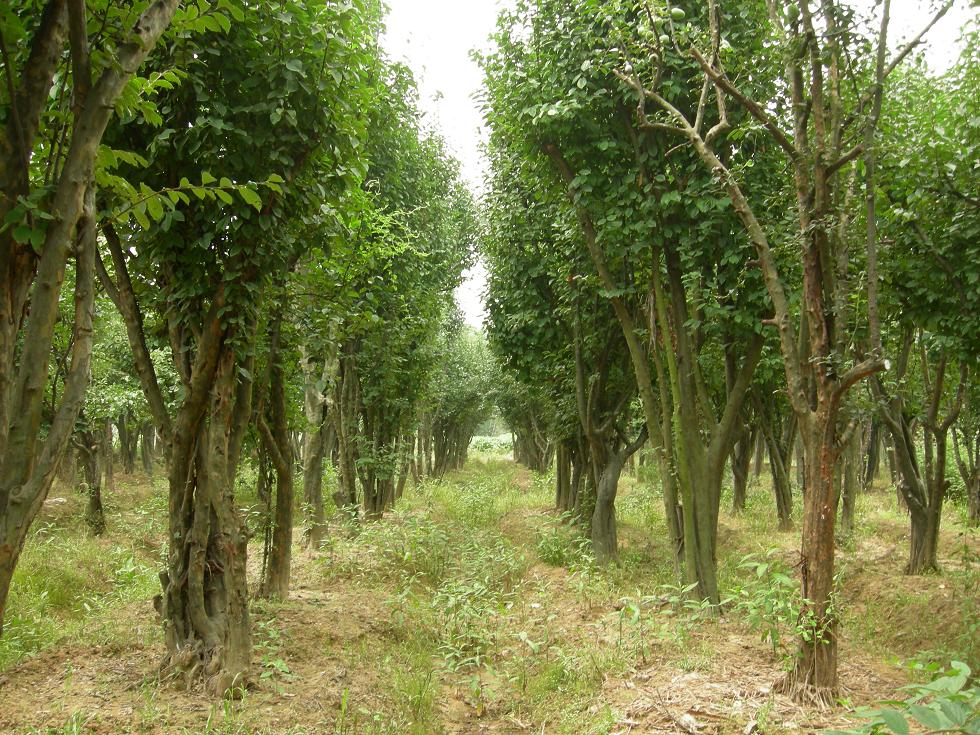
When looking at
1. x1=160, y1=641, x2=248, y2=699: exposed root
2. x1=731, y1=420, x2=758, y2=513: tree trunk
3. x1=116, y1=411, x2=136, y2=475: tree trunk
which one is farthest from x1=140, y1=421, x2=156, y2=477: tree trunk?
x1=160, y1=641, x2=248, y2=699: exposed root

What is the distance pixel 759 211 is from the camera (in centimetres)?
765

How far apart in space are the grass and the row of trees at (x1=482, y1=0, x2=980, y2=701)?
99 centimetres

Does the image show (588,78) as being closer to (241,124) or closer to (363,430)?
(241,124)

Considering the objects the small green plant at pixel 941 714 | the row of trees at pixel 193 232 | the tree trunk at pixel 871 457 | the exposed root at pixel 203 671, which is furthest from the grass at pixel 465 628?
the tree trunk at pixel 871 457

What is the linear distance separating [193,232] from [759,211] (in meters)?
5.88

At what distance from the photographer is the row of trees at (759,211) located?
5133mm

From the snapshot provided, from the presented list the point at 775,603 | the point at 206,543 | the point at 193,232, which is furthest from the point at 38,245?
the point at 775,603

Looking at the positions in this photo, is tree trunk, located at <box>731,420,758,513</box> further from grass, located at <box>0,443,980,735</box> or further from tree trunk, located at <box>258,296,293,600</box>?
tree trunk, located at <box>258,296,293,600</box>

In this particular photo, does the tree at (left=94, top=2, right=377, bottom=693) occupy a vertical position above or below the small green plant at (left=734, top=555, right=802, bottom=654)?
above

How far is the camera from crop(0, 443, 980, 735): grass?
5.27m

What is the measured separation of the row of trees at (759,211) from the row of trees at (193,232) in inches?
98.5

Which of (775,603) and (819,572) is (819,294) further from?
(775,603)

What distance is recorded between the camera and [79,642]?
605 cm

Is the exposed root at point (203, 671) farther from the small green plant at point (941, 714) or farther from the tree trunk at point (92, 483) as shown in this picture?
the tree trunk at point (92, 483)
